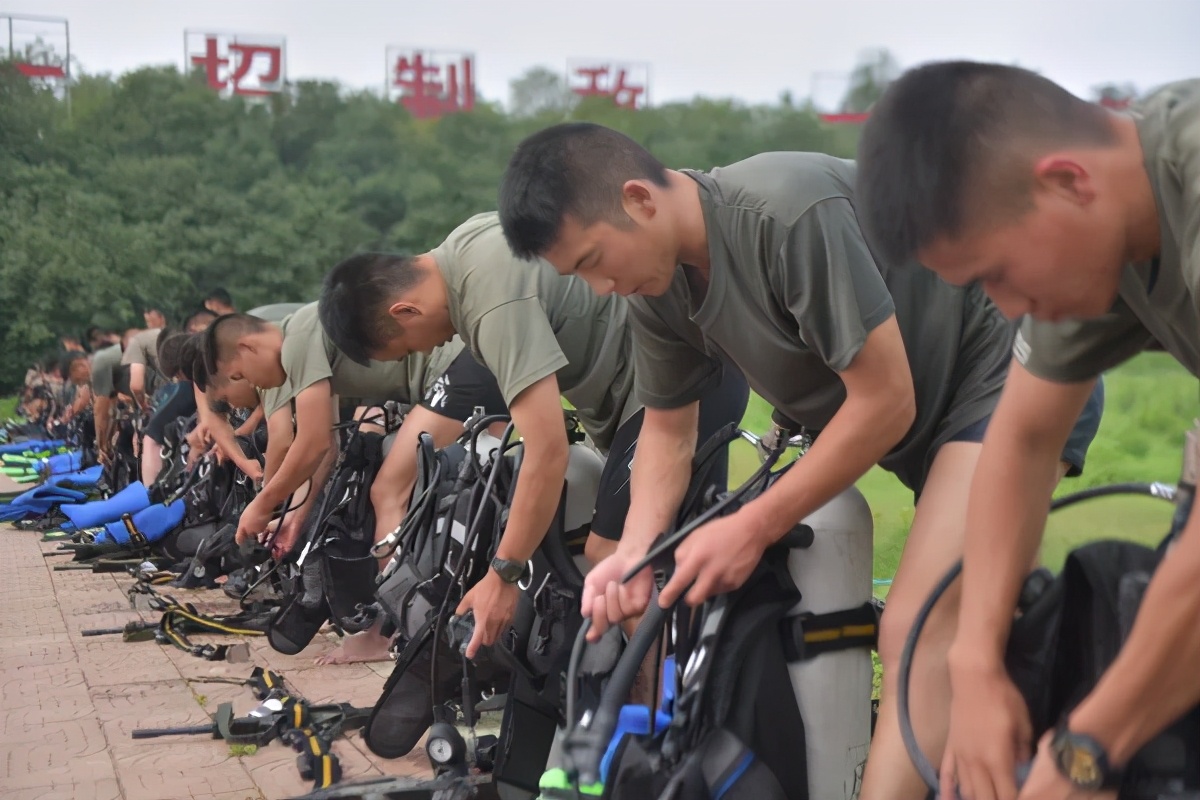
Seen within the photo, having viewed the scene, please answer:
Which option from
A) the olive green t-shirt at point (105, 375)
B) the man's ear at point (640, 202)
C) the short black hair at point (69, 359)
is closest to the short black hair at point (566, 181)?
the man's ear at point (640, 202)

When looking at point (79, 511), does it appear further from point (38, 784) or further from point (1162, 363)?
point (1162, 363)

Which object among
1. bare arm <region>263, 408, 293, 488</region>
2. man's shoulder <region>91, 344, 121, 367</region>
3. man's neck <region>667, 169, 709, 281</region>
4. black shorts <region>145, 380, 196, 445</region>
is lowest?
man's shoulder <region>91, 344, 121, 367</region>

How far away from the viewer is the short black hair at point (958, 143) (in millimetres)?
1491

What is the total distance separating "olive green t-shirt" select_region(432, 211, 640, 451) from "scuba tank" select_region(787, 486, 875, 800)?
3.60 ft

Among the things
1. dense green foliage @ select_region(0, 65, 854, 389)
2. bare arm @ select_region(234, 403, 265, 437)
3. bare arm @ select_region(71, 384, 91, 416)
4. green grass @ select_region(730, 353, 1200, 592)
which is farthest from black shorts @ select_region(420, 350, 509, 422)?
dense green foliage @ select_region(0, 65, 854, 389)

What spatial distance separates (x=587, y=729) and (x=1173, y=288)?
3.74 feet

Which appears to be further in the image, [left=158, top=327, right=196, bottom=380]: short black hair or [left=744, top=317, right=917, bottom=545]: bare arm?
[left=158, top=327, right=196, bottom=380]: short black hair

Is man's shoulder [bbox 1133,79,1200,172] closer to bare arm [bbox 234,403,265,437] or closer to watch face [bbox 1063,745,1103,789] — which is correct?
watch face [bbox 1063,745,1103,789]

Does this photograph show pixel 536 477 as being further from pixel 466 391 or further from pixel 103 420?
pixel 103 420

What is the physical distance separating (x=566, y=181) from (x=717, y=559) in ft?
2.61

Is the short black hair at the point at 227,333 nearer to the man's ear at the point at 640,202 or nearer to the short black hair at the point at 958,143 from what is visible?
the man's ear at the point at 640,202

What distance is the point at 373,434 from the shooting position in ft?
17.4

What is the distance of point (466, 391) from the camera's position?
470cm

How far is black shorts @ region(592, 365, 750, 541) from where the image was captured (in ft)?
10.6
